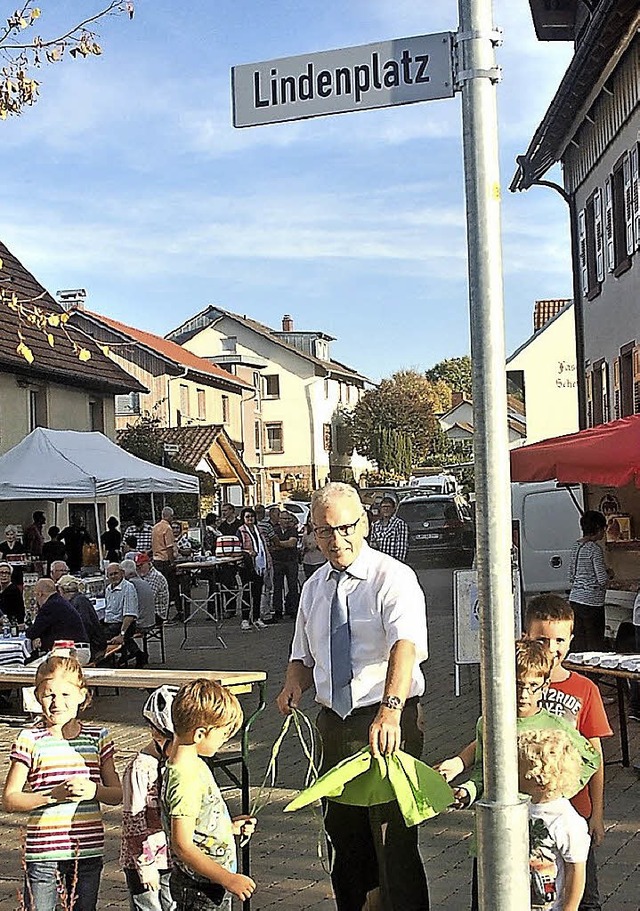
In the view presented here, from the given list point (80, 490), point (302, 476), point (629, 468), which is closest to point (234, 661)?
point (80, 490)

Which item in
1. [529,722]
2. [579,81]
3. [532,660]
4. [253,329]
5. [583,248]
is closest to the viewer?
[529,722]

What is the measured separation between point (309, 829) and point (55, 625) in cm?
420

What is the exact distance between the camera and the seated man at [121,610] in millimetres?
13695

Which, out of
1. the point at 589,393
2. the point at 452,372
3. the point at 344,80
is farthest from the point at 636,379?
the point at 452,372

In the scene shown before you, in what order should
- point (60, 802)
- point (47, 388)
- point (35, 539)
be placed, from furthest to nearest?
1. point (47, 388)
2. point (35, 539)
3. point (60, 802)

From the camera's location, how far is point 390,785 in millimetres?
4492

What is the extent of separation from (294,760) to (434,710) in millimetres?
2025

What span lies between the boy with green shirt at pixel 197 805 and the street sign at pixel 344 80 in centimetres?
187

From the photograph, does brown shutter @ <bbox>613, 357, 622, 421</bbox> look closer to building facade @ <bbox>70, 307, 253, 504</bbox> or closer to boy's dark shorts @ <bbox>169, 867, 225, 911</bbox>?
boy's dark shorts @ <bbox>169, 867, 225, 911</bbox>

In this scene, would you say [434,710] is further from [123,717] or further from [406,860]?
[406,860]

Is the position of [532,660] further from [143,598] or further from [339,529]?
[143,598]

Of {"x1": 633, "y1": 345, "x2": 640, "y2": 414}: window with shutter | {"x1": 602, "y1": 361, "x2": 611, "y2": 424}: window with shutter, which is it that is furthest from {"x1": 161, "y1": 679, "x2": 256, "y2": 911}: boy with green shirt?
{"x1": 602, "y1": 361, "x2": 611, "y2": 424}: window with shutter

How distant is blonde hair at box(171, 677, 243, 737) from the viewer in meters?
4.16

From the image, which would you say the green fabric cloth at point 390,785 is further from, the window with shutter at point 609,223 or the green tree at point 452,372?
the green tree at point 452,372
